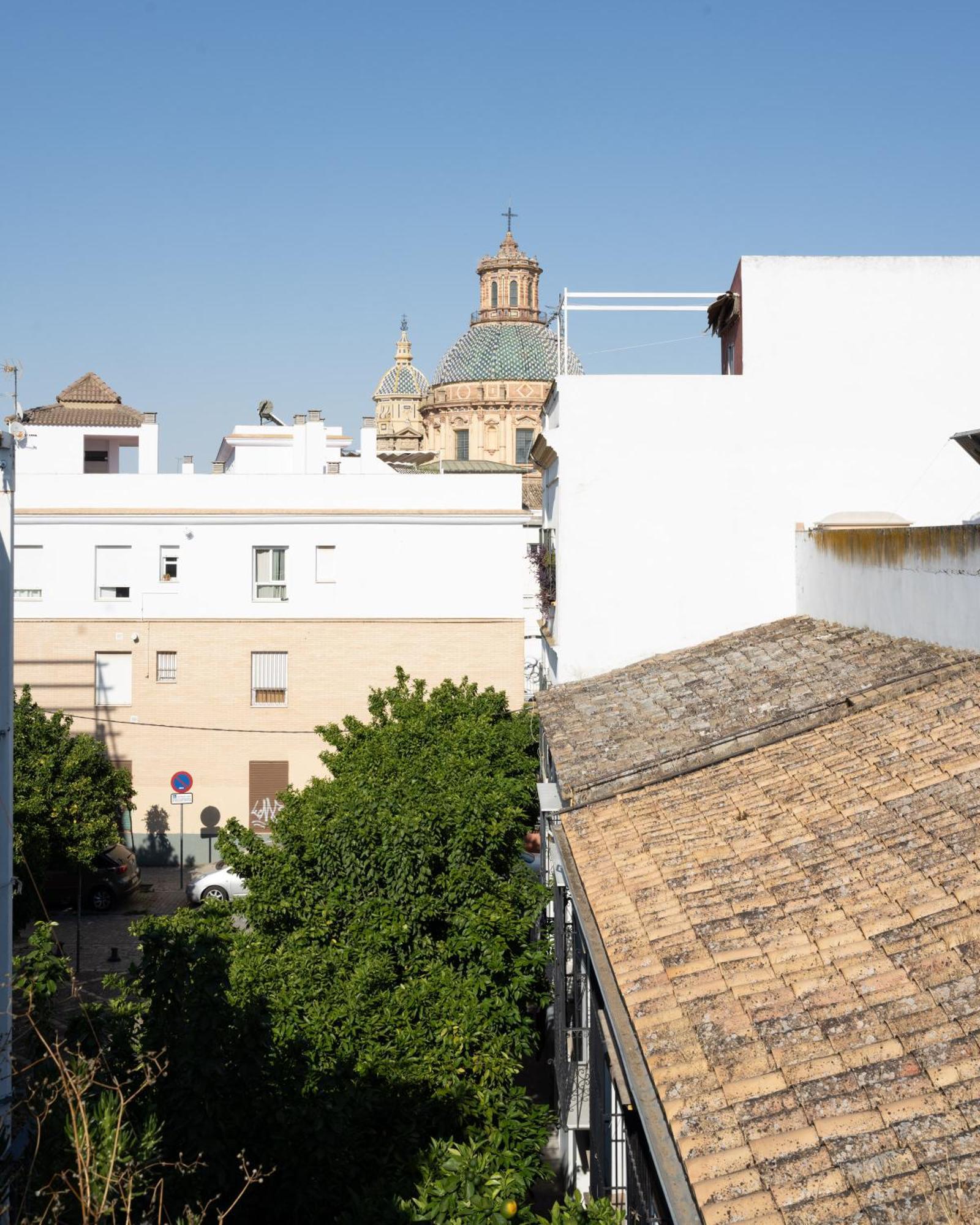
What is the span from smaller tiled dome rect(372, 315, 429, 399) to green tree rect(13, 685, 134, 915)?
273 feet

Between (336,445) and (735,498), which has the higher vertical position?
(336,445)

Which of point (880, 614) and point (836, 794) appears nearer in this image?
point (836, 794)

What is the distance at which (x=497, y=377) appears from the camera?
78.2 metres

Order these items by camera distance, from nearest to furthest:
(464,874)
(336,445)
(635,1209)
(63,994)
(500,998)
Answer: (635,1209), (500,998), (464,874), (63,994), (336,445)

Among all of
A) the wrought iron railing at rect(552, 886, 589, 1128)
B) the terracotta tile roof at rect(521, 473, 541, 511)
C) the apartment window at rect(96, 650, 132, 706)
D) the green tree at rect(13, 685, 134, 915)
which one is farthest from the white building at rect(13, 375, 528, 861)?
the terracotta tile roof at rect(521, 473, 541, 511)

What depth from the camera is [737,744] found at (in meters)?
9.66

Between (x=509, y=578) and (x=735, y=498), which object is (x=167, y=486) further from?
(x=735, y=498)

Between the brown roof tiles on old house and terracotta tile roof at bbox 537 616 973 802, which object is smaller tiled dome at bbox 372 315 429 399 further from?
terracotta tile roof at bbox 537 616 973 802

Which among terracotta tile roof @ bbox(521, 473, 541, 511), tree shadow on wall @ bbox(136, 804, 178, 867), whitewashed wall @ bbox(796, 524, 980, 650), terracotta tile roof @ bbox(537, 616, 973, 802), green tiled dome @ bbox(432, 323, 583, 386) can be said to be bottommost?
tree shadow on wall @ bbox(136, 804, 178, 867)

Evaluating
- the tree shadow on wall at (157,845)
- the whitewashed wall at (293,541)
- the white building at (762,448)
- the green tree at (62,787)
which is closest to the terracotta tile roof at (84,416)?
the whitewashed wall at (293,541)

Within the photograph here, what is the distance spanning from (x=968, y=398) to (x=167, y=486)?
56.2 ft

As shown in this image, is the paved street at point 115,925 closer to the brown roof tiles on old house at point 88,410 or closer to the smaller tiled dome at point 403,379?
the brown roof tiles on old house at point 88,410

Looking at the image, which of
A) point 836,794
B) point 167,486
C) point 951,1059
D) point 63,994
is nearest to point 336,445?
point 167,486

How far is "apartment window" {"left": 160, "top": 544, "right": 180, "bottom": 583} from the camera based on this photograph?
27.5m
